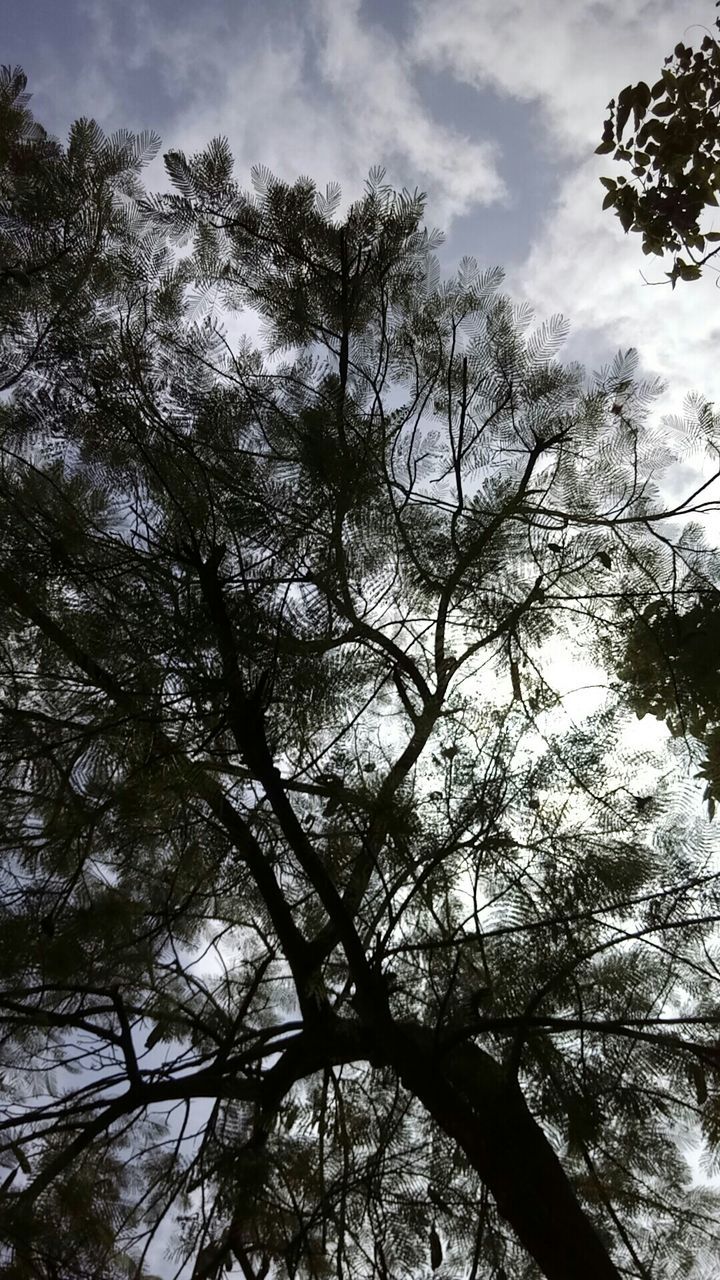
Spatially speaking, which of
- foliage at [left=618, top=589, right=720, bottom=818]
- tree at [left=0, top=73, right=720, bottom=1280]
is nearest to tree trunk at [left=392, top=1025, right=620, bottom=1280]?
tree at [left=0, top=73, right=720, bottom=1280]

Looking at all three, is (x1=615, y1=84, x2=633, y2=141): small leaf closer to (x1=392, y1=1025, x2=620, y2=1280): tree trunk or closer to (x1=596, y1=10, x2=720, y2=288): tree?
(x1=596, y1=10, x2=720, y2=288): tree

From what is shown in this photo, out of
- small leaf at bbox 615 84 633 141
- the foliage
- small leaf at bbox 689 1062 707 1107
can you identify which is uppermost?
small leaf at bbox 615 84 633 141

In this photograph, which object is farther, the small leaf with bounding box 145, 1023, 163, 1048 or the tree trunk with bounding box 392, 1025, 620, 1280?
the small leaf with bounding box 145, 1023, 163, 1048

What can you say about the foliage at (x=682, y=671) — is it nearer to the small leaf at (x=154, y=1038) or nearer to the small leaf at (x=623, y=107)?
the small leaf at (x=623, y=107)

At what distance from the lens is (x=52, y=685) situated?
4.18 ft

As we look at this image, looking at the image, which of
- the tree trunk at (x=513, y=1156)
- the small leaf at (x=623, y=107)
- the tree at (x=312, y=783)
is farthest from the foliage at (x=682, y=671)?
the small leaf at (x=623, y=107)

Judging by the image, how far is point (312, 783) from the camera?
4.60 ft

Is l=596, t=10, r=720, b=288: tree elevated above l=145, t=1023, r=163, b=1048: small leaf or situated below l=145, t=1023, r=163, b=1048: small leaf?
above

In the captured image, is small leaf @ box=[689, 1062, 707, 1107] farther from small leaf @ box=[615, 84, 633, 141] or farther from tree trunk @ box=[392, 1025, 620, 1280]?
small leaf @ box=[615, 84, 633, 141]

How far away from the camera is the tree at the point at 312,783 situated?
43.2 inches

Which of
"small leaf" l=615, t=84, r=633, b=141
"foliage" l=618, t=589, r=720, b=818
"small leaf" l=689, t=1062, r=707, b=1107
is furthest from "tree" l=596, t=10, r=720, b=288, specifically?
"small leaf" l=689, t=1062, r=707, b=1107

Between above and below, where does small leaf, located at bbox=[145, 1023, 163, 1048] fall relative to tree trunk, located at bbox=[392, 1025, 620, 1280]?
above

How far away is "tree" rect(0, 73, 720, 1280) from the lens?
1098mm

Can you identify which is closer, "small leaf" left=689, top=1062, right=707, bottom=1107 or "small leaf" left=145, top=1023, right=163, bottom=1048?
"small leaf" left=689, top=1062, right=707, bottom=1107
